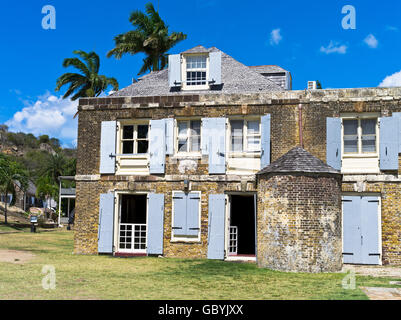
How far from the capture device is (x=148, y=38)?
29.2 metres

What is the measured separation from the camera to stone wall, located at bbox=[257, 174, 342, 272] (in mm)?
12203

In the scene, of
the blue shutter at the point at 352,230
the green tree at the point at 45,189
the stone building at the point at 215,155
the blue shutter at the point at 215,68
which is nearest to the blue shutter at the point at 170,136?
the stone building at the point at 215,155

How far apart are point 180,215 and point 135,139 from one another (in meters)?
3.32

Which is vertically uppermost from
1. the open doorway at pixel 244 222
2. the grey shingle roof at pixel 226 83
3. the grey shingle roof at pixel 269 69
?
the grey shingle roof at pixel 269 69

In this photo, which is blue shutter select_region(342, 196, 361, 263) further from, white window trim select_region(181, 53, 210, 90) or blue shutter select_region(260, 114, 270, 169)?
white window trim select_region(181, 53, 210, 90)

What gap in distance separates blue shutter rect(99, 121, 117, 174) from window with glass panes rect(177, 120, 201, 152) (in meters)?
2.43

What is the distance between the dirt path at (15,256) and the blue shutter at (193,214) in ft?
17.4

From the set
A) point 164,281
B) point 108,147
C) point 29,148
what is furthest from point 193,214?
point 29,148

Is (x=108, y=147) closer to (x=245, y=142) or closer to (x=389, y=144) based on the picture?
(x=245, y=142)

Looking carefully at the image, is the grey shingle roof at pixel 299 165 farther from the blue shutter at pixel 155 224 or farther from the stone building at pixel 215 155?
the blue shutter at pixel 155 224

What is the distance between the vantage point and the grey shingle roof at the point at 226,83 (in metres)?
16.7

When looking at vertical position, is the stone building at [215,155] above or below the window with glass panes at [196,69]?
below

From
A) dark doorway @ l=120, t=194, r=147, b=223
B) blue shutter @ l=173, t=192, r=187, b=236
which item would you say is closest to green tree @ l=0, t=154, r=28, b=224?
dark doorway @ l=120, t=194, r=147, b=223
